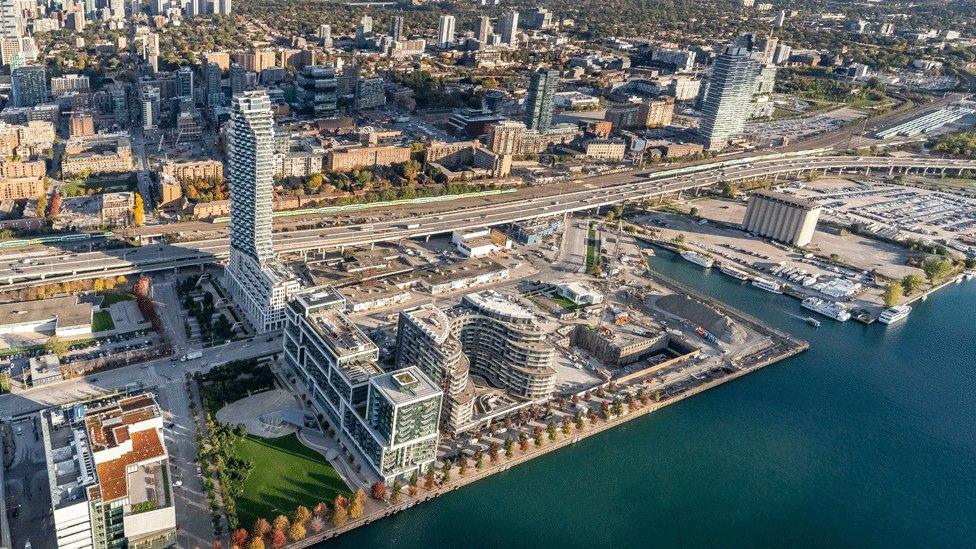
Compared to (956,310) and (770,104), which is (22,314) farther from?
(770,104)

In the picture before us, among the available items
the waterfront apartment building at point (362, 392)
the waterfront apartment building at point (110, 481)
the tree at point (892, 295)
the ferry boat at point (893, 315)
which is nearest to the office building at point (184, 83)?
the waterfront apartment building at point (362, 392)

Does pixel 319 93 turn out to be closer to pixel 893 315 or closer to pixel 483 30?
pixel 483 30

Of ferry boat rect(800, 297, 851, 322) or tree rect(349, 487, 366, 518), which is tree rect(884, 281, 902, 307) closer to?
ferry boat rect(800, 297, 851, 322)

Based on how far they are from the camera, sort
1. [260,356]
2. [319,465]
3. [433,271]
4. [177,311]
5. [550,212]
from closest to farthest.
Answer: [319,465], [260,356], [177,311], [433,271], [550,212]

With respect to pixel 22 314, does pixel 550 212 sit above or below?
above

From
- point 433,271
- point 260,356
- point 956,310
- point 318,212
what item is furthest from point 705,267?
point 260,356

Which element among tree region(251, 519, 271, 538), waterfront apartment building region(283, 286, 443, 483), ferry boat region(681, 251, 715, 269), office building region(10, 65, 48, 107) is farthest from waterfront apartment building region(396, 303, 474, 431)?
office building region(10, 65, 48, 107)

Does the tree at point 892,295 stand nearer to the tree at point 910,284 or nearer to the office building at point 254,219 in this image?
the tree at point 910,284
